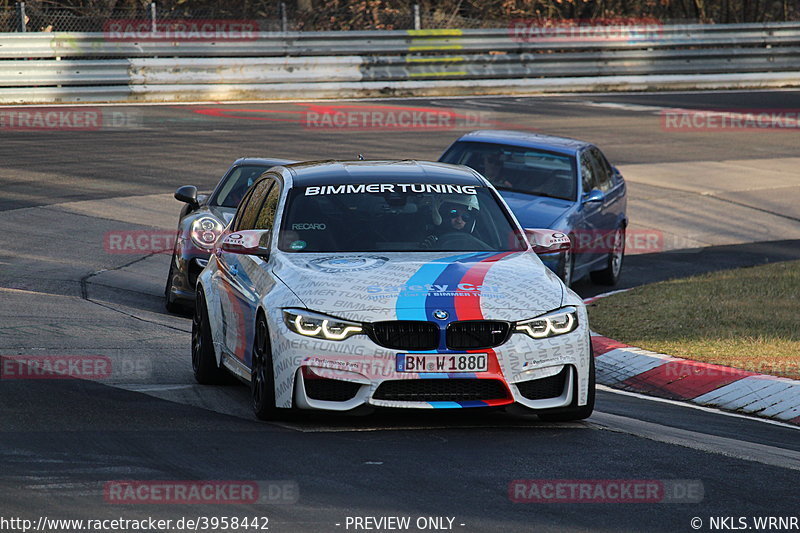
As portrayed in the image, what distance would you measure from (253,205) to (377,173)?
103cm

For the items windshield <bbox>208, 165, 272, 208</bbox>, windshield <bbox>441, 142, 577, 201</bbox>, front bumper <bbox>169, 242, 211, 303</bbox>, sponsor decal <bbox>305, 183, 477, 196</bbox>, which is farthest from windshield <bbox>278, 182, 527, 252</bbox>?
windshield <bbox>441, 142, 577, 201</bbox>

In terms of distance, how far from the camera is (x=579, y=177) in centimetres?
1503

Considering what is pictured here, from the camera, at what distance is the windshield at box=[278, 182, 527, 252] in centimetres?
835

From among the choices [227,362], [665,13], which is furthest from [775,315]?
[665,13]

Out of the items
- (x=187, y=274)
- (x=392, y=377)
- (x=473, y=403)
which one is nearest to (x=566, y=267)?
(x=187, y=274)

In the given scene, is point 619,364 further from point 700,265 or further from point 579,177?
point 700,265

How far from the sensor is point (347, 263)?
7945 millimetres

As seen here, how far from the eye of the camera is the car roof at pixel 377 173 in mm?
8781

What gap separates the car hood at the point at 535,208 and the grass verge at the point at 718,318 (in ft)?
3.42

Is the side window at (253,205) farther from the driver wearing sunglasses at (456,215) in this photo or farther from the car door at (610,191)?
the car door at (610,191)

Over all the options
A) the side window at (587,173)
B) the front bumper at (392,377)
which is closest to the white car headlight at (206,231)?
the side window at (587,173)

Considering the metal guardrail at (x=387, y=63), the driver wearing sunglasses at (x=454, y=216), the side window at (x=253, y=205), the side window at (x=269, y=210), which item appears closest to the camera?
the driver wearing sunglasses at (x=454, y=216)

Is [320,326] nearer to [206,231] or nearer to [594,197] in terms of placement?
[206,231]

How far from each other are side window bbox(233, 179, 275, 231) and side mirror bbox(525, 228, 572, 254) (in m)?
1.82
